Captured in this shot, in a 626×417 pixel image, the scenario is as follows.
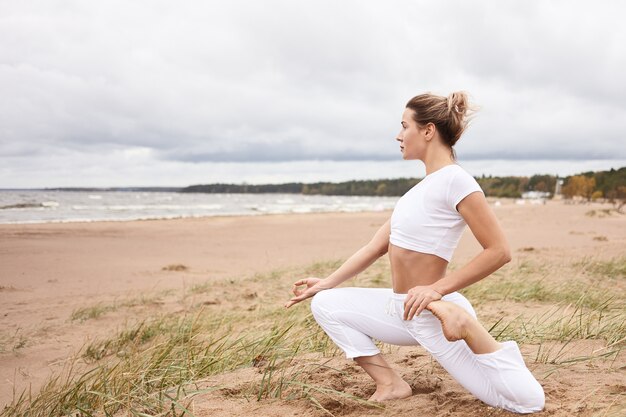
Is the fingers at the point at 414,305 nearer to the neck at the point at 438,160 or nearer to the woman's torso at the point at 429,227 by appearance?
the woman's torso at the point at 429,227

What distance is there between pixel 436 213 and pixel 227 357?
2046 millimetres

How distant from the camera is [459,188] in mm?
2451

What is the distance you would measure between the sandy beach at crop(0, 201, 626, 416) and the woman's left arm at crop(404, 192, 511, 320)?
0.72 metres

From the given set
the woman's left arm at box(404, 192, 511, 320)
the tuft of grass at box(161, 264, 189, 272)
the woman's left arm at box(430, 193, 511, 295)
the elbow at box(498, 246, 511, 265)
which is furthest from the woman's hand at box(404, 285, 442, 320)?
the tuft of grass at box(161, 264, 189, 272)

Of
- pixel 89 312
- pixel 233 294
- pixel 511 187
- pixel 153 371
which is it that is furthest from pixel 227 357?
pixel 511 187

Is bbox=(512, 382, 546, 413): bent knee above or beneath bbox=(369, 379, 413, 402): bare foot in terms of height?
above

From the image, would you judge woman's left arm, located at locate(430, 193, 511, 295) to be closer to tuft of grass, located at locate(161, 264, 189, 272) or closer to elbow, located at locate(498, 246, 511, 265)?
elbow, located at locate(498, 246, 511, 265)

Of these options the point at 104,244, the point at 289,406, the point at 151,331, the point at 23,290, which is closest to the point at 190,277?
the point at 23,290

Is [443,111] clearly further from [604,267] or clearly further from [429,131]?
[604,267]

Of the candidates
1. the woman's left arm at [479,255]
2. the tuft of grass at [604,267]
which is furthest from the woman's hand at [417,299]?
the tuft of grass at [604,267]

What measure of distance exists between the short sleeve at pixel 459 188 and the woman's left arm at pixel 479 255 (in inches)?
0.9

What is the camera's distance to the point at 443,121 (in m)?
2.62

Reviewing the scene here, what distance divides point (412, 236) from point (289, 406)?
1.24m

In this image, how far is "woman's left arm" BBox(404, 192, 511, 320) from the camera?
7.83 feet
